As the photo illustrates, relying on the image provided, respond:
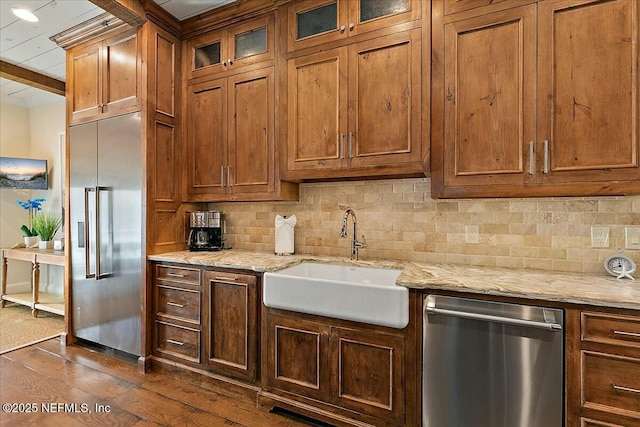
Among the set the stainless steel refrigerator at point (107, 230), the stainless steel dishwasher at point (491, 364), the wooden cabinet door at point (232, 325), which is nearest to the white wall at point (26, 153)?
the stainless steel refrigerator at point (107, 230)

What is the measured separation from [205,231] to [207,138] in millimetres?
821

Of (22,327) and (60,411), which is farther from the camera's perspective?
A: (22,327)

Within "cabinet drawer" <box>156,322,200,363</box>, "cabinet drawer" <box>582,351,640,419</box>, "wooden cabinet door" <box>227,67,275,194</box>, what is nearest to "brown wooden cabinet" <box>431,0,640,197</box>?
"cabinet drawer" <box>582,351,640,419</box>

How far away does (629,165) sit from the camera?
5.28 ft

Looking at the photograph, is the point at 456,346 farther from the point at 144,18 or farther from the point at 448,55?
the point at 144,18

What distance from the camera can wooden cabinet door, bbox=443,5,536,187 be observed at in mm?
1799

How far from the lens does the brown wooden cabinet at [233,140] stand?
2588 mm

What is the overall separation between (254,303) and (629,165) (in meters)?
2.22

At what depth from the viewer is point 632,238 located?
6.09ft

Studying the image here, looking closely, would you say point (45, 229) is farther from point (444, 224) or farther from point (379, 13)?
point (444, 224)

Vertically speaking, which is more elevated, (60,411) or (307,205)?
(307,205)

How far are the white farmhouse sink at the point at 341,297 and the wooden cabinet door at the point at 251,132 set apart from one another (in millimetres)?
851

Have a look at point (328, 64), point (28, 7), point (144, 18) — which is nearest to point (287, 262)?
point (328, 64)

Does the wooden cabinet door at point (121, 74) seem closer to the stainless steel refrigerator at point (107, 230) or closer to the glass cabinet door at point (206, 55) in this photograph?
the stainless steel refrigerator at point (107, 230)
